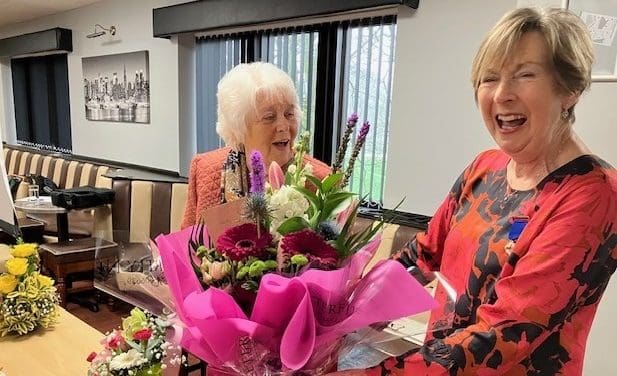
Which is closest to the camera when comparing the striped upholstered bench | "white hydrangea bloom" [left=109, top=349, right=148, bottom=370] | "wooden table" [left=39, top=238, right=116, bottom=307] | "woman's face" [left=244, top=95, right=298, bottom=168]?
"white hydrangea bloom" [left=109, top=349, right=148, bottom=370]

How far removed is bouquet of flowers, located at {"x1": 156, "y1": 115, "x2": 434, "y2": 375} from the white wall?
4.06 meters

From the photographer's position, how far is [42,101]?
272 inches

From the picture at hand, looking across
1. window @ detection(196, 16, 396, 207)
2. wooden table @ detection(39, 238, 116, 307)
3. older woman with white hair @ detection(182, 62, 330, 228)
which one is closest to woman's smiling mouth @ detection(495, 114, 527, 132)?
older woman with white hair @ detection(182, 62, 330, 228)

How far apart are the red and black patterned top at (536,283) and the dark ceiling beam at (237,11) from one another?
2117mm

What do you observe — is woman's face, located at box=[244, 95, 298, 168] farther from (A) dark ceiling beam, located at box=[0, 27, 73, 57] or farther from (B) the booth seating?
(A) dark ceiling beam, located at box=[0, 27, 73, 57]

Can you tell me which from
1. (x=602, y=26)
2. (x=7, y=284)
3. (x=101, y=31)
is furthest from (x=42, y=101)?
(x=602, y=26)

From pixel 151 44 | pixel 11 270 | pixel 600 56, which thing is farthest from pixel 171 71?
pixel 600 56

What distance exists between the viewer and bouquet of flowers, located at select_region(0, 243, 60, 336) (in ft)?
5.35

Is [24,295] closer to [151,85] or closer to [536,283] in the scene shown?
[536,283]

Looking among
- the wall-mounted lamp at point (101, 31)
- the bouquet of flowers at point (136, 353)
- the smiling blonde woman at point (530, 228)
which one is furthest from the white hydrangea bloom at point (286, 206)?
the wall-mounted lamp at point (101, 31)

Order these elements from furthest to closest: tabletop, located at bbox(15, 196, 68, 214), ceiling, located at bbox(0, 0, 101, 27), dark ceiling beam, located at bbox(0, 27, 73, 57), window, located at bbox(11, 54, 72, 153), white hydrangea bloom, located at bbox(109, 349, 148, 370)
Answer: window, located at bbox(11, 54, 72, 153), dark ceiling beam, located at bbox(0, 27, 73, 57), ceiling, located at bbox(0, 0, 101, 27), tabletop, located at bbox(15, 196, 68, 214), white hydrangea bloom, located at bbox(109, 349, 148, 370)

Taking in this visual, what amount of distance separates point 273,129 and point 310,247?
798 millimetres

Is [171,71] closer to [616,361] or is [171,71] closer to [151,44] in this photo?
[151,44]

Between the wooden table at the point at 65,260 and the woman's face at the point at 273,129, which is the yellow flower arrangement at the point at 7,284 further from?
the wooden table at the point at 65,260
